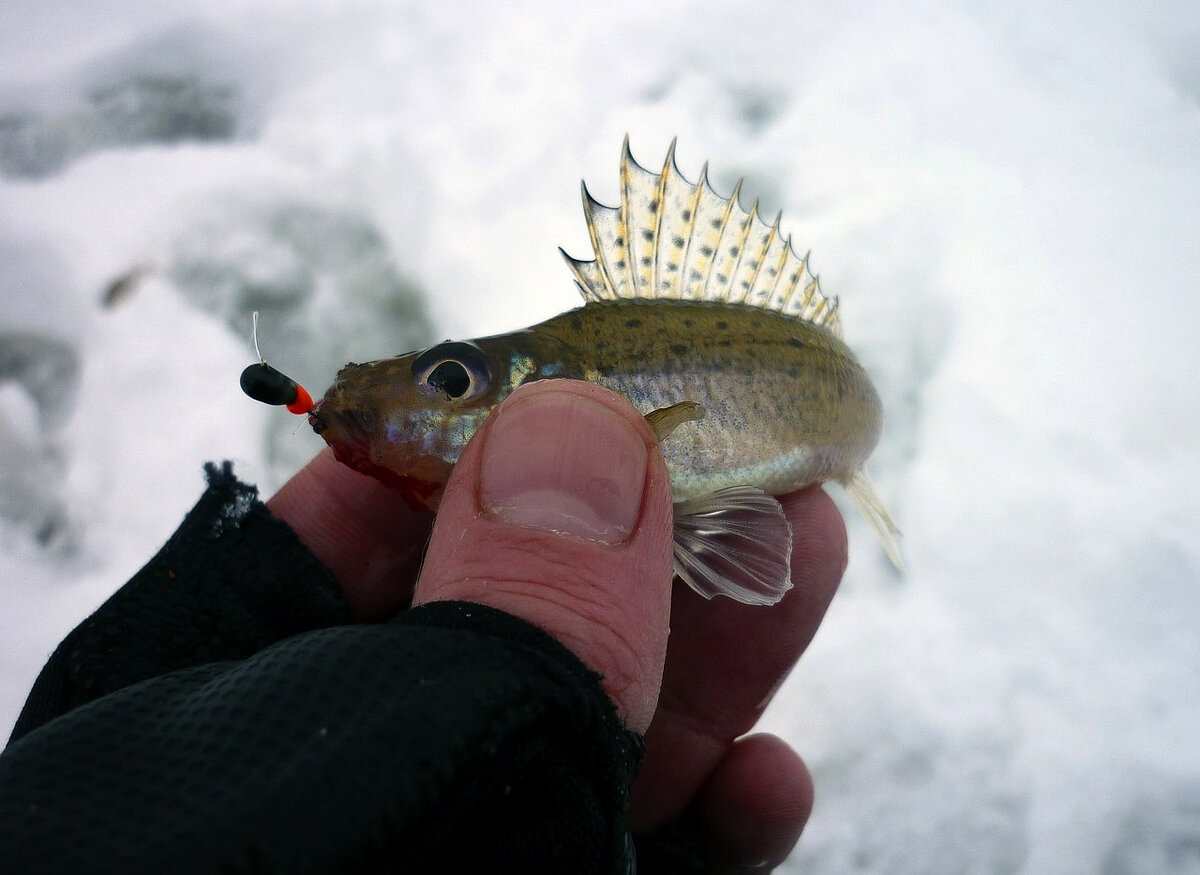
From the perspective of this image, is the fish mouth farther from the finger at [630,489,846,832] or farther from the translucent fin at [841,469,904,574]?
the translucent fin at [841,469,904,574]

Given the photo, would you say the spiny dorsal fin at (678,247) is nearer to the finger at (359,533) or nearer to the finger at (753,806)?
the finger at (359,533)

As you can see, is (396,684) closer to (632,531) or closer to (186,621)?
(632,531)

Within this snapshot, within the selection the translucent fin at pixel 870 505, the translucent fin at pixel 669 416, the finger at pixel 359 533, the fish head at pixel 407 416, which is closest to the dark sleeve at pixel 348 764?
the fish head at pixel 407 416

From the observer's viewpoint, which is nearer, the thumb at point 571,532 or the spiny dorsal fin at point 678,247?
the thumb at point 571,532

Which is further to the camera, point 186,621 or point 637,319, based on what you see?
point 637,319

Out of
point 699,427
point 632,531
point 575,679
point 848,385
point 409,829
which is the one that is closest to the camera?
point 409,829

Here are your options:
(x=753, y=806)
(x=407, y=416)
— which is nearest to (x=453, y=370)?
(x=407, y=416)

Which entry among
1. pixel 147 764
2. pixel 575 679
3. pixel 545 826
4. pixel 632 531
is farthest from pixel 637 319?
pixel 147 764
